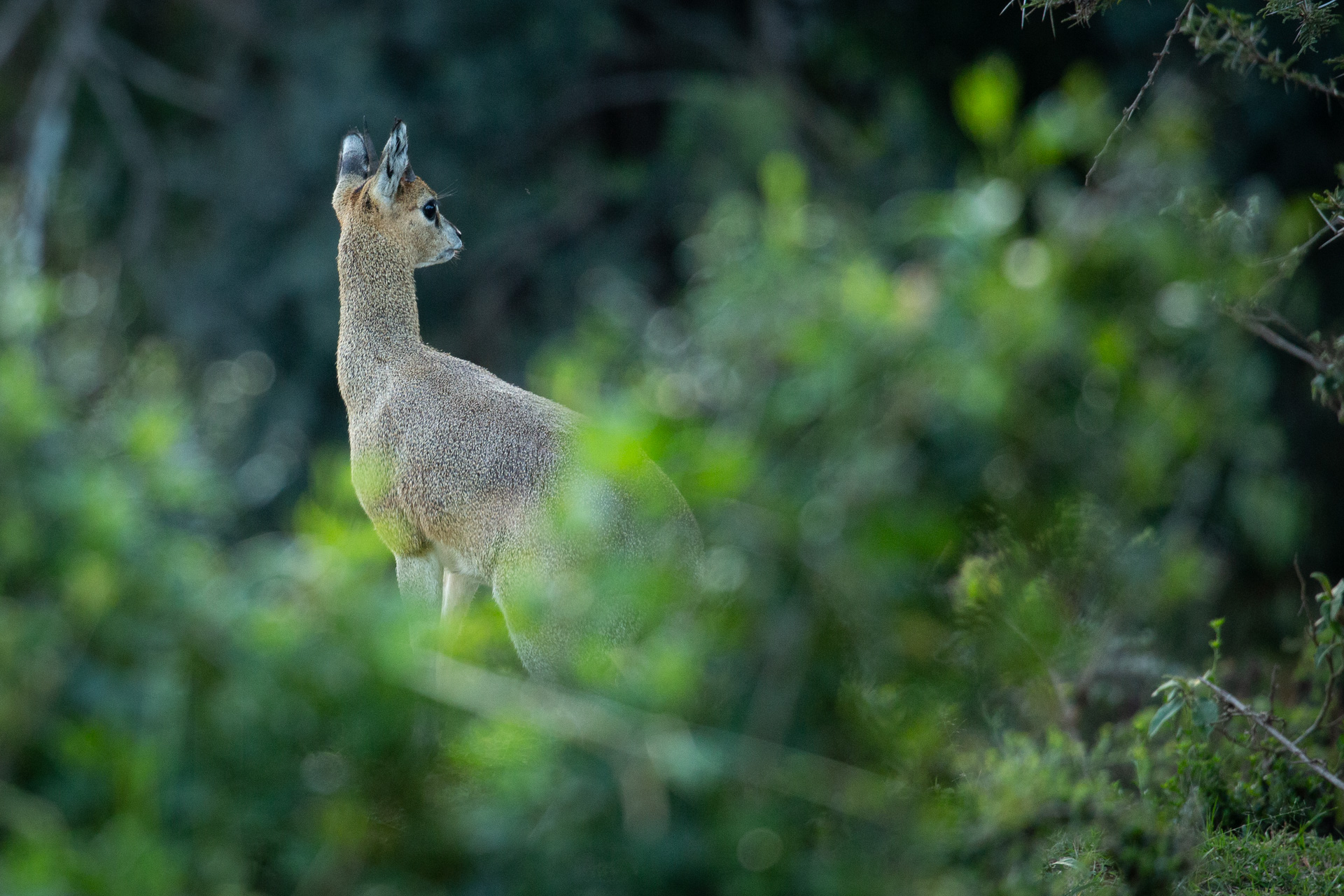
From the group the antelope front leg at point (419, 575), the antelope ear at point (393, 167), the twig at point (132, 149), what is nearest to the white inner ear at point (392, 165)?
the antelope ear at point (393, 167)

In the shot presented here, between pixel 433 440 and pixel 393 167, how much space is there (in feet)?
3.42

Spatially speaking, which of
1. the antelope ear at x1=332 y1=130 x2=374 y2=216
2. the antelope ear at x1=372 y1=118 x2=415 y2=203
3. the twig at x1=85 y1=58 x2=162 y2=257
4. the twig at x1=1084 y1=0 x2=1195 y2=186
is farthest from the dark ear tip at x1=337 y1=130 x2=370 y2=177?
the twig at x1=85 y1=58 x2=162 y2=257

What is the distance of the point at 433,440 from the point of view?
15.7 ft

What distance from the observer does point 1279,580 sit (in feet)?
38.5

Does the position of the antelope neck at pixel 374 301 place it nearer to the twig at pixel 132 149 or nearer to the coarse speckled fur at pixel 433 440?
the coarse speckled fur at pixel 433 440

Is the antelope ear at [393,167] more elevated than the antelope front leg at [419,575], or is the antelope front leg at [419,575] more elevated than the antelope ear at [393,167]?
the antelope ear at [393,167]

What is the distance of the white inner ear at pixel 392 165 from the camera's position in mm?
5109

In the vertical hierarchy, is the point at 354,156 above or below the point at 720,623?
above

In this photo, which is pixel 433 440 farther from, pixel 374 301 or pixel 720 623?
pixel 720 623

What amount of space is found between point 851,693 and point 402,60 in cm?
1487

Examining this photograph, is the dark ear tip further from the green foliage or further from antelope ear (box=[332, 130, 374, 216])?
Result: the green foliage

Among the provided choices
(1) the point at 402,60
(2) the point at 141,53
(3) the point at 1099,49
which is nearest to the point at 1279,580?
(3) the point at 1099,49

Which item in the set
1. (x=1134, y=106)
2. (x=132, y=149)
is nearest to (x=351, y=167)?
(x=1134, y=106)

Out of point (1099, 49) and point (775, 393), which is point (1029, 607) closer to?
point (775, 393)
